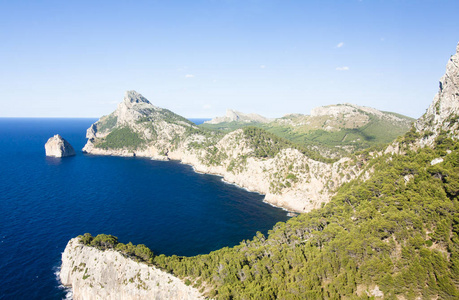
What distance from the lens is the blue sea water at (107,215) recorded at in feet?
220

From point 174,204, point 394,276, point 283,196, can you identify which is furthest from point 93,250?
point 283,196

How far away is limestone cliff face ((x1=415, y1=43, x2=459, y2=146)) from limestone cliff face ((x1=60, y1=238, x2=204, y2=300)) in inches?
3246

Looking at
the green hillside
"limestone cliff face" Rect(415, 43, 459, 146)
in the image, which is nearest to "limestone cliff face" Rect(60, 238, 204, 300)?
the green hillside

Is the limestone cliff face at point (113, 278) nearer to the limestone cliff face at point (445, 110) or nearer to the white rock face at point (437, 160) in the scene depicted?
the white rock face at point (437, 160)

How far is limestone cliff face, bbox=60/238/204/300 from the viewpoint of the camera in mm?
50731

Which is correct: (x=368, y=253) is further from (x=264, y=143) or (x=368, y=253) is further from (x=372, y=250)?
(x=264, y=143)

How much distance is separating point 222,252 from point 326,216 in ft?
114

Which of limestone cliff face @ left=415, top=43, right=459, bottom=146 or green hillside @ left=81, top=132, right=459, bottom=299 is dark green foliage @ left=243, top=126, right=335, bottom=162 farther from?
green hillside @ left=81, top=132, right=459, bottom=299

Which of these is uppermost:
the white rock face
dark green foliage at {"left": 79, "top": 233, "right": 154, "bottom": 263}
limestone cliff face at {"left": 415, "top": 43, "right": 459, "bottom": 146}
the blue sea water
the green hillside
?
limestone cliff face at {"left": 415, "top": 43, "right": 459, "bottom": 146}

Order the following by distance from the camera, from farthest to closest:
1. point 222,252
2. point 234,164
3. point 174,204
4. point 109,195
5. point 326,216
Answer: point 234,164
point 109,195
point 174,204
point 326,216
point 222,252

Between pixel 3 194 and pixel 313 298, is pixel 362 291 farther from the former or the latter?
pixel 3 194

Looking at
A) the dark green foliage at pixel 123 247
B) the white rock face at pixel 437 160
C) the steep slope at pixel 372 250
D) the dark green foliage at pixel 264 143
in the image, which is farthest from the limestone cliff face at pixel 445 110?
the dark green foliage at pixel 123 247

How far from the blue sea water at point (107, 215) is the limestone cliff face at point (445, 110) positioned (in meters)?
60.0

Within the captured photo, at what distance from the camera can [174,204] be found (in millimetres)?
113000
